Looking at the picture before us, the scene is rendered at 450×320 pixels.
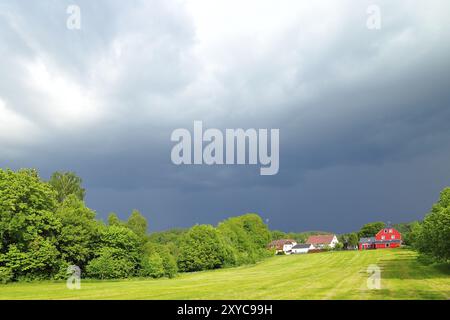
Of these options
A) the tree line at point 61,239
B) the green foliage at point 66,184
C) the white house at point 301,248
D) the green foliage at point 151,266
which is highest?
the green foliage at point 66,184

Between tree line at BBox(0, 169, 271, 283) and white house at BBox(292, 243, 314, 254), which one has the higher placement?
tree line at BBox(0, 169, 271, 283)

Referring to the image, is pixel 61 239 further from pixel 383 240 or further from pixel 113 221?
pixel 383 240

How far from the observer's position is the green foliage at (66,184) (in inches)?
3201

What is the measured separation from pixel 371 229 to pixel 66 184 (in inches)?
5415

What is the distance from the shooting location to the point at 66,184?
82875mm

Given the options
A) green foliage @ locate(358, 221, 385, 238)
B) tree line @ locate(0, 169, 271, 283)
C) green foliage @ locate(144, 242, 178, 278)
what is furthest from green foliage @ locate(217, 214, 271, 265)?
green foliage @ locate(358, 221, 385, 238)

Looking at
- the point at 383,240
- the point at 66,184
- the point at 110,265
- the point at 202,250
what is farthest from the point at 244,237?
the point at 383,240

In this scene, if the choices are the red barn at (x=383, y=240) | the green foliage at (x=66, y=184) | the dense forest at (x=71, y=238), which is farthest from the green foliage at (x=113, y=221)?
the red barn at (x=383, y=240)

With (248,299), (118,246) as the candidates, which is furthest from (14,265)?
(248,299)

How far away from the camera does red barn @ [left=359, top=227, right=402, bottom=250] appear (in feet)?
541

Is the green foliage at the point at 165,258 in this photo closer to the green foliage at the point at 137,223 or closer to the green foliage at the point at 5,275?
the green foliage at the point at 137,223

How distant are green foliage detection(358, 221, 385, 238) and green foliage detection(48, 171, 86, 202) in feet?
437

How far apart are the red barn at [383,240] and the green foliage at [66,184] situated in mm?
117336

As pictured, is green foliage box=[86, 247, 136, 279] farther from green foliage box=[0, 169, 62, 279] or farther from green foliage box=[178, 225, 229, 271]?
green foliage box=[178, 225, 229, 271]
